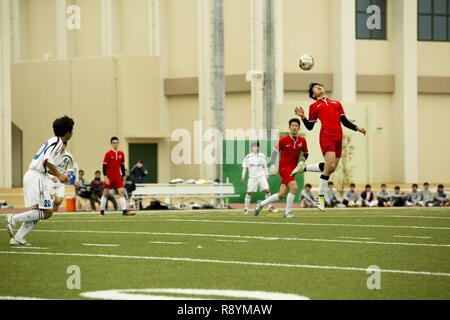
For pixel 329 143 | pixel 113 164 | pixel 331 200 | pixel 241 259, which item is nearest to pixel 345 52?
pixel 331 200

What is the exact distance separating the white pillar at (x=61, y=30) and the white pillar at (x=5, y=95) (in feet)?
18.5

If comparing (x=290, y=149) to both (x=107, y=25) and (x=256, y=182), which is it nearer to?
(x=256, y=182)

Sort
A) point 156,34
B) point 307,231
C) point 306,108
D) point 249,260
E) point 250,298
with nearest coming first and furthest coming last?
point 250,298 → point 249,260 → point 307,231 → point 306,108 → point 156,34

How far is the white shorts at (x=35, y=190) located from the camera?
15.3 meters

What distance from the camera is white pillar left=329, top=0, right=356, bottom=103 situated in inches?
2069

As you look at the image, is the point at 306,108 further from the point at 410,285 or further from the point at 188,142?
the point at 410,285

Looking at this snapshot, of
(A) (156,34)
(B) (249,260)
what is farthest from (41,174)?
(A) (156,34)

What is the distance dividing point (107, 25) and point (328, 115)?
3684 centimetres

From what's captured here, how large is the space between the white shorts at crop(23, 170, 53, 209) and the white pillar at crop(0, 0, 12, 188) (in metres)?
33.5

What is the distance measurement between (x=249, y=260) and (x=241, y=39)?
3914 centimetres

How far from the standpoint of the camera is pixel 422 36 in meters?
55.8

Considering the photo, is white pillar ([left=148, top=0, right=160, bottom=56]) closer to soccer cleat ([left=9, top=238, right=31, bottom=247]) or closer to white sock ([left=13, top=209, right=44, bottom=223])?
soccer cleat ([left=9, top=238, right=31, bottom=247])

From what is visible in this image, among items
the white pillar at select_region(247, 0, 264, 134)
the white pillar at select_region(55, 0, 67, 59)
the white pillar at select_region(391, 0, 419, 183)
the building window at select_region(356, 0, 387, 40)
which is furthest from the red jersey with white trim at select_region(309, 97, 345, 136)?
the white pillar at select_region(55, 0, 67, 59)

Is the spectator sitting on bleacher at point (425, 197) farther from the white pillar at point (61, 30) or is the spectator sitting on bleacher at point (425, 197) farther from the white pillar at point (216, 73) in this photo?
the white pillar at point (61, 30)
